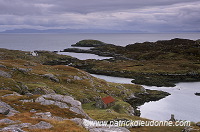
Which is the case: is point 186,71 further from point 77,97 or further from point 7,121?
point 7,121

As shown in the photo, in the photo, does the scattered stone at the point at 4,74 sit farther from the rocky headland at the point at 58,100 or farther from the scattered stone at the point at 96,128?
the scattered stone at the point at 96,128

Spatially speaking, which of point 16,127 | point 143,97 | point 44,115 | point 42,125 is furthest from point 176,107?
point 16,127

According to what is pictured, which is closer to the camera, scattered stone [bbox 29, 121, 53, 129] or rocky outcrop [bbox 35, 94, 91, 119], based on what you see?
scattered stone [bbox 29, 121, 53, 129]

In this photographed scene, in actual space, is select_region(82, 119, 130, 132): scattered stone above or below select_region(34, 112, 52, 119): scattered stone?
below

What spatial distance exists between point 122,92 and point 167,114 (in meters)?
22.7

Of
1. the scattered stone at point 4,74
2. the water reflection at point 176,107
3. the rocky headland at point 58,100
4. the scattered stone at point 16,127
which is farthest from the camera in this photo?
the water reflection at point 176,107

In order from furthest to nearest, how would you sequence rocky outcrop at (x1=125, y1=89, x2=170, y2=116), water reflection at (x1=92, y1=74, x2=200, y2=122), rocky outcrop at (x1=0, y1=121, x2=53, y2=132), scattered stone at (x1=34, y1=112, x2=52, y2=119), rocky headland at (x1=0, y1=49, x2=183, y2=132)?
1. rocky outcrop at (x1=125, y1=89, x2=170, y2=116)
2. water reflection at (x1=92, y1=74, x2=200, y2=122)
3. scattered stone at (x1=34, y1=112, x2=52, y2=119)
4. rocky headland at (x1=0, y1=49, x2=183, y2=132)
5. rocky outcrop at (x1=0, y1=121, x2=53, y2=132)

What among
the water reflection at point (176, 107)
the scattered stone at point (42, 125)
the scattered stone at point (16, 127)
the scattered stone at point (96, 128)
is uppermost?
the scattered stone at point (16, 127)

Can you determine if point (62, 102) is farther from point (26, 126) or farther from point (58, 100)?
point (26, 126)

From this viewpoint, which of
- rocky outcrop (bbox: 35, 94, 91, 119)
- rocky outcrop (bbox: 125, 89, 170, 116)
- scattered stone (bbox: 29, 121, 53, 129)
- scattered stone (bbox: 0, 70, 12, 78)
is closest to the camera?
scattered stone (bbox: 29, 121, 53, 129)

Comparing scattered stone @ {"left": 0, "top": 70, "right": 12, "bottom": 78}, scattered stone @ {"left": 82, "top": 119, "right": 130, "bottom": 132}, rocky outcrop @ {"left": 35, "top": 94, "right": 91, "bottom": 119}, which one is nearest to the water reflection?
rocky outcrop @ {"left": 35, "top": 94, "right": 91, "bottom": 119}

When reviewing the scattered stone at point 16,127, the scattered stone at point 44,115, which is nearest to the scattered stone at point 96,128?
the scattered stone at point 44,115

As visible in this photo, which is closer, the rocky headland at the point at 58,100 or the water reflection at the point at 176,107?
the rocky headland at the point at 58,100

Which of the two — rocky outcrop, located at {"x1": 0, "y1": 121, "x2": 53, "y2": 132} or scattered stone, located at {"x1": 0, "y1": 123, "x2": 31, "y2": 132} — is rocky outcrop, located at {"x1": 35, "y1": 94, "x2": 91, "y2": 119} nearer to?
rocky outcrop, located at {"x1": 0, "y1": 121, "x2": 53, "y2": 132}
